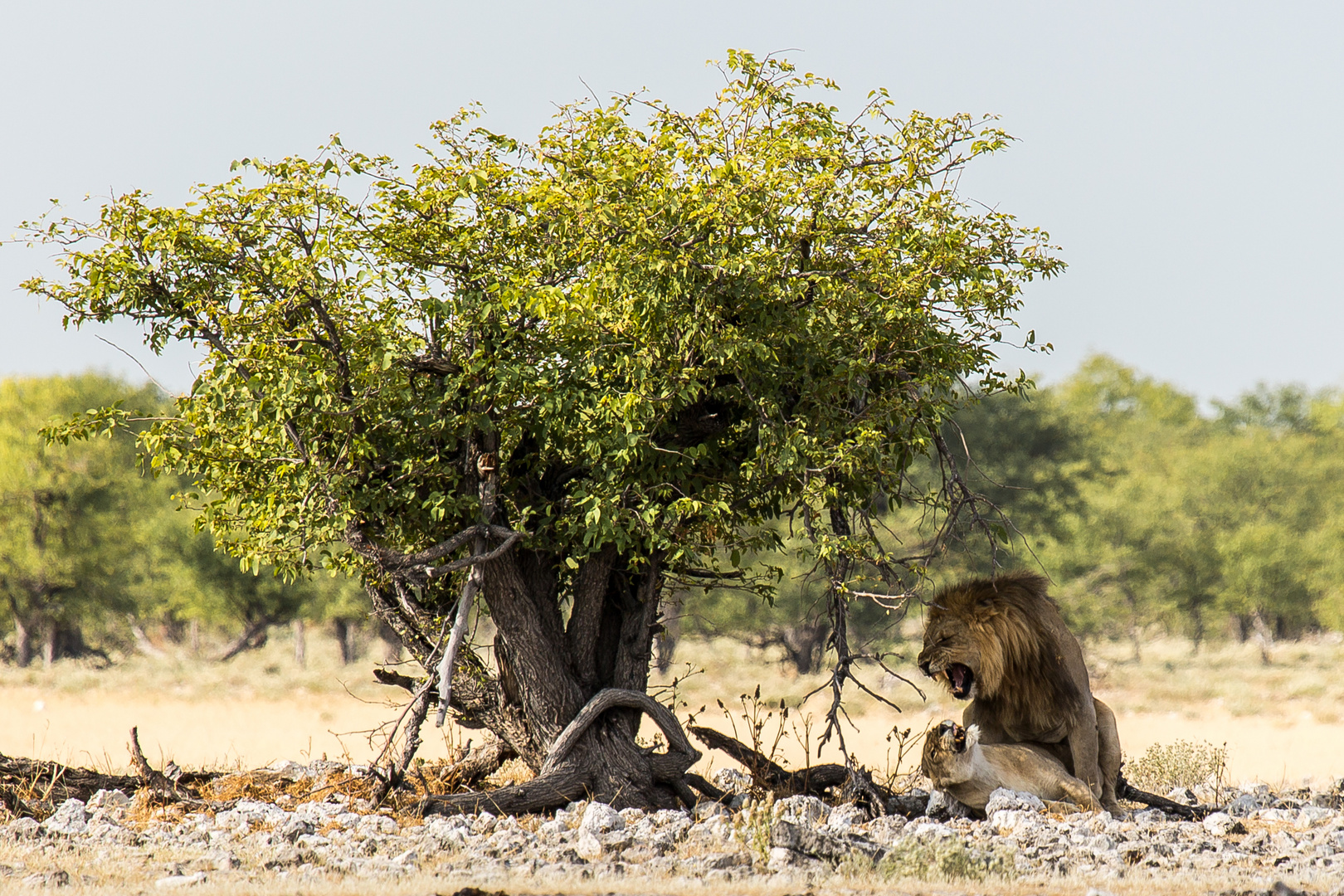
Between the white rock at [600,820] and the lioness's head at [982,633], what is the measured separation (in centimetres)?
257

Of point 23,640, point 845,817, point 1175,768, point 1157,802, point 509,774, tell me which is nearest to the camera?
point 845,817

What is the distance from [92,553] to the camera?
37.4 m

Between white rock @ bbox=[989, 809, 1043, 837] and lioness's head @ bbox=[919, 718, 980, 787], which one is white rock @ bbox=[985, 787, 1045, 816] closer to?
white rock @ bbox=[989, 809, 1043, 837]

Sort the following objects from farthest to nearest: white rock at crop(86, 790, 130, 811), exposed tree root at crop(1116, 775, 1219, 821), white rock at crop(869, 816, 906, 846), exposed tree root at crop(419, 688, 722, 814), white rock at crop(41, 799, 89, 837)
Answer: exposed tree root at crop(1116, 775, 1219, 821)
white rock at crop(86, 790, 130, 811)
exposed tree root at crop(419, 688, 722, 814)
white rock at crop(41, 799, 89, 837)
white rock at crop(869, 816, 906, 846)

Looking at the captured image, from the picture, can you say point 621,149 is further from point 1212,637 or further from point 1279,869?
point 1212,637

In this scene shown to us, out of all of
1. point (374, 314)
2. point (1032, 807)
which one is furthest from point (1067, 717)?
point (374, 314)

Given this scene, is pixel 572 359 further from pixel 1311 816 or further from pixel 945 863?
pixel 1311 816

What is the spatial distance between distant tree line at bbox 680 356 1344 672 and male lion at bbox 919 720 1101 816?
63.7 ft

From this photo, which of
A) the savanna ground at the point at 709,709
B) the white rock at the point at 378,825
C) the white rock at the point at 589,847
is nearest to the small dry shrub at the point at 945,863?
the savanna ground at the point at 709,709

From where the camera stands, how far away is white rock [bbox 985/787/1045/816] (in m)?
8.78

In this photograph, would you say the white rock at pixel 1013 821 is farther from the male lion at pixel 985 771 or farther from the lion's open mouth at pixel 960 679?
the lion's open mouth at pixel 960 679

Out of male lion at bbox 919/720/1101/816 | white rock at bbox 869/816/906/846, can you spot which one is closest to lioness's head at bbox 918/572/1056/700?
male lion at bbox 919/720/1101/816

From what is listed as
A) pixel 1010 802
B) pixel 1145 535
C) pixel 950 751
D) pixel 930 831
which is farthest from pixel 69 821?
pixel 1145 535

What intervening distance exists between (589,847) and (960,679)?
328 centimetres
